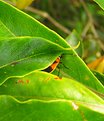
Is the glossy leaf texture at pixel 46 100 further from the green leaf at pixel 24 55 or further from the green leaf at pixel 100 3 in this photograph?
the green leaf at pixel 100 3

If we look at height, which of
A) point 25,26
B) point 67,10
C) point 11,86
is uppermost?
point 25,26

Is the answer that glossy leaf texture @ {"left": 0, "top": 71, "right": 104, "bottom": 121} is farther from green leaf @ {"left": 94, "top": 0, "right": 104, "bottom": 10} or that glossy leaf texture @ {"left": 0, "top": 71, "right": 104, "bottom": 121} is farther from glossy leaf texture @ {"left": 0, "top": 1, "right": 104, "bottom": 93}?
green leaf @ {"left": 94, "top": 0, "right": 104, "bottom": 10}

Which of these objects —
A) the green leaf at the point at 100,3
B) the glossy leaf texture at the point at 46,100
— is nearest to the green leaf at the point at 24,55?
the glossy leaf texture at the point at 46,100

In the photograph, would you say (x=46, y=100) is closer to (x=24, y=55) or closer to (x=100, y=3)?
(x=24, y=55)

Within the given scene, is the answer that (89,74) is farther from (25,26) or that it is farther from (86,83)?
(25,26)

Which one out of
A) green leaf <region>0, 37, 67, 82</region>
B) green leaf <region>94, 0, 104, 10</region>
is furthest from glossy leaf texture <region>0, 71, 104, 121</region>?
green leaf <region>94, 0, 104, 10</region>

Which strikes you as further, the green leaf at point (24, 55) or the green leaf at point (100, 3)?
the green leaf at point (100, 3)

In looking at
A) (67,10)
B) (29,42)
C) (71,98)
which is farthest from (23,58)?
(67,10)

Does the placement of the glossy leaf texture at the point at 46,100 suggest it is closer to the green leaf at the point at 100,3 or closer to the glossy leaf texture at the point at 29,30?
the glossy leaf texture at the point at 29,30

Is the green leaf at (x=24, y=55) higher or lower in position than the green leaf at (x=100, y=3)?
lower
